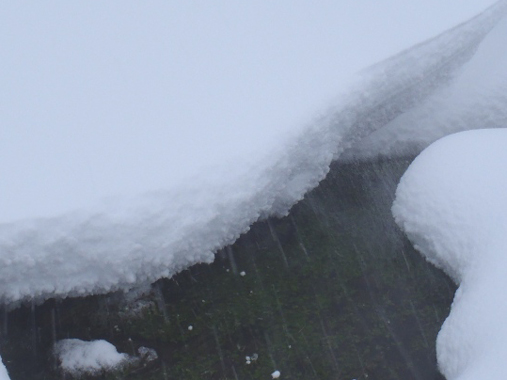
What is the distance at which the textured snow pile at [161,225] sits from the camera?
2150 millimetres

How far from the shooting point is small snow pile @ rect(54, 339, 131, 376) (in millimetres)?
2381

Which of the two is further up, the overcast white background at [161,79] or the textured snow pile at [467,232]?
the overcast white background at [161,79]

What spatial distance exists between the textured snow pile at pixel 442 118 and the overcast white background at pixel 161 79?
0.62 meters

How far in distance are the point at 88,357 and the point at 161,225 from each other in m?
0.69

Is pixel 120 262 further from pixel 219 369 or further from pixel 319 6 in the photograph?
pixel 319 6

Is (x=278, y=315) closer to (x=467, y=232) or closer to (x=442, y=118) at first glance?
(x=467, y=232)

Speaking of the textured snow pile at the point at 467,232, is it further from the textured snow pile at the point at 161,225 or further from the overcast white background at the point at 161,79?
the overcast white background at the point at 161,79

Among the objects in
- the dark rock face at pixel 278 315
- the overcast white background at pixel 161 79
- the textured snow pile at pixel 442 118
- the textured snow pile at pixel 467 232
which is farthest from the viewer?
the textured snow pile at pixel 442 118

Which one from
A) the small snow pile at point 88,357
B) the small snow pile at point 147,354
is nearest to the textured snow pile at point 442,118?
the small snow pile at point 147,354

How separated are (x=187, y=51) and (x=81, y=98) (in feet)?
2.25

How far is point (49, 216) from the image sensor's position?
2133 millimetres

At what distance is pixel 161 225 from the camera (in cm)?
228

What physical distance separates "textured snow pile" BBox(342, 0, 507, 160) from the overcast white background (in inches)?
24.3

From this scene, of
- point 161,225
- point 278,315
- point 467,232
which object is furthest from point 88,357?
point 467,232
